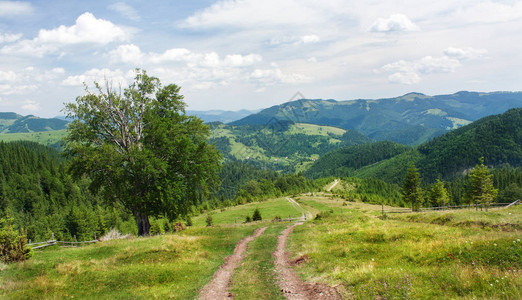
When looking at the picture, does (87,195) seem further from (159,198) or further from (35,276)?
(35,276)

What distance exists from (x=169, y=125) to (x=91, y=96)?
28.3 ft

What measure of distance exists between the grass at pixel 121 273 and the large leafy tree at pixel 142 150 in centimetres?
802

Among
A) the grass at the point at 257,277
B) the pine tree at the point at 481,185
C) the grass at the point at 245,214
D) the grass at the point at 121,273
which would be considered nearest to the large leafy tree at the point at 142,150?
the grass at the point at 121,273

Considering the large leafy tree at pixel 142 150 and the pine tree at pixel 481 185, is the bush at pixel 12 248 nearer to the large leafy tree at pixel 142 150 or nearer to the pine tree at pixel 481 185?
the large leafy tree at pixel 142 150

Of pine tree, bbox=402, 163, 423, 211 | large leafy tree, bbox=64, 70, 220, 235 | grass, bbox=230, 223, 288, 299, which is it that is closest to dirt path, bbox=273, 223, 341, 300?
grass, bbox=230, 223, 288, 299

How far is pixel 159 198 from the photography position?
29.6 metres

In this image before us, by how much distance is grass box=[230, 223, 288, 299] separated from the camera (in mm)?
13133

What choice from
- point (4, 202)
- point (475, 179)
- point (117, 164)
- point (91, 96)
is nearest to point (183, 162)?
point (117, 164)

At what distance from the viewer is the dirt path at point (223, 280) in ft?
43.4

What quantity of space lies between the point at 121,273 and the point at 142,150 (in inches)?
632

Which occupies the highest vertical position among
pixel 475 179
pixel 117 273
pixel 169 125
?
pixel 169 125

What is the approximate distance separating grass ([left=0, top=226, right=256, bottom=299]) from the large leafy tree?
802 centimetres

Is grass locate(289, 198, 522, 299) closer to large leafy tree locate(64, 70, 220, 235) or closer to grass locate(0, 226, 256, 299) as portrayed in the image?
grass locate(0, 226, 256, 299)

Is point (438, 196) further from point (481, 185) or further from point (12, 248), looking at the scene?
point (12, 248)
